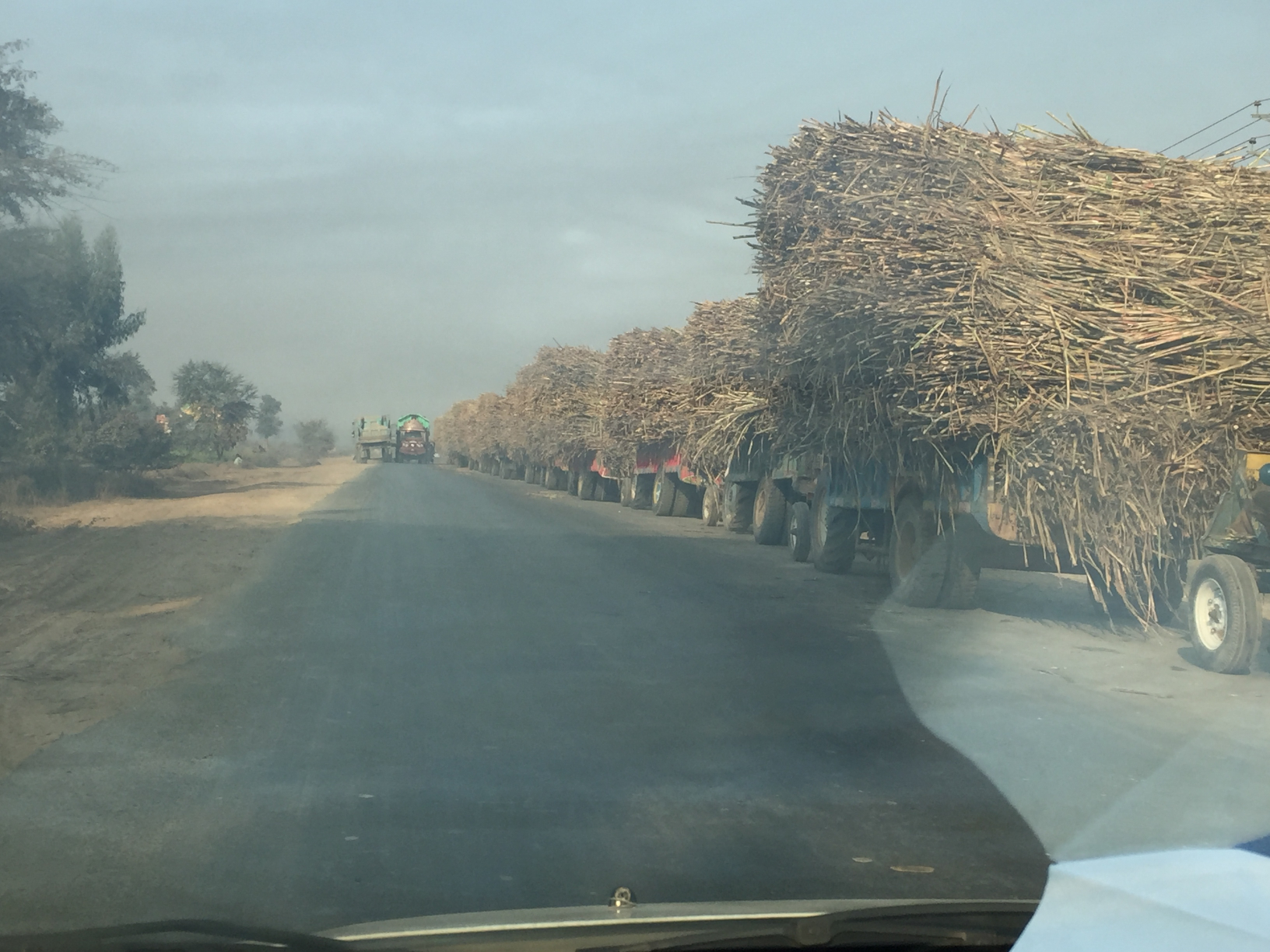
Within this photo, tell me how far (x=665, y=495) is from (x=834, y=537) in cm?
1163

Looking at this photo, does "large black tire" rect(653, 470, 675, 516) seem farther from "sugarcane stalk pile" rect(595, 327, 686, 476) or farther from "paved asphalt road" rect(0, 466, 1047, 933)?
"paved asphalt road" rect(0, 466, 1047, 933)

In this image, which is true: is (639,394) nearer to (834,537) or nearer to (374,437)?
(834,537)

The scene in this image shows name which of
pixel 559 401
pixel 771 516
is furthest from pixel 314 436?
pixel 771 516

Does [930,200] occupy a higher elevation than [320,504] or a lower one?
higher

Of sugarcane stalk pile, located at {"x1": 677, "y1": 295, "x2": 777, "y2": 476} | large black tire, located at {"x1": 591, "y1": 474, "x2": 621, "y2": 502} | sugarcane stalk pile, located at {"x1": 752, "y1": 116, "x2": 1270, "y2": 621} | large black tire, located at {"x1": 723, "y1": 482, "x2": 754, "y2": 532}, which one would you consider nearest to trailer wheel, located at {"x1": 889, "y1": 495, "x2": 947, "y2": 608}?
sugarcane stalk pile, located at {"x1": 752, "y1": 116, "x2": 1270, "y2": 621}

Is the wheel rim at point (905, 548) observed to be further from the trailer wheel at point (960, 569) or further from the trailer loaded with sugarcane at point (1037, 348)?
the trailer wheel at point (960, 569)

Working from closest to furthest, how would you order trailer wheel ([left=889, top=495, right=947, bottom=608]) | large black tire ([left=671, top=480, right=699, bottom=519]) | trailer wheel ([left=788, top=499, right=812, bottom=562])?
trailer wheel ([left=889, top=495, right=947, bottom=608]) < trailer wheel ([left=788, top=499, right=812, bottom=562]) < large black tire ([left=671, top=480, right=699, bottom=519])

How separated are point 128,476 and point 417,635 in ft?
79.4

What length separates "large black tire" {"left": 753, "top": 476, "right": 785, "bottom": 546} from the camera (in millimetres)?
18156

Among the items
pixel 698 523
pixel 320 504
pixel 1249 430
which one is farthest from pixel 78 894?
pixel 320 504

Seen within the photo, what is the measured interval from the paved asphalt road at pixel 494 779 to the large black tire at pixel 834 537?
152 inches

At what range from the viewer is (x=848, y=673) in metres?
8.14

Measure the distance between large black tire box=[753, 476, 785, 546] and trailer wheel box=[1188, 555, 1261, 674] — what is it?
9327 mm

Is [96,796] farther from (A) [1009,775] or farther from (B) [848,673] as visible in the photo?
(B) [848,673]
